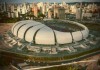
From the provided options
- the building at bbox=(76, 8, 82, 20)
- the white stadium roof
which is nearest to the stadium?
the white stadium roof

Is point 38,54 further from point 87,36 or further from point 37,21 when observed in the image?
point 87,36

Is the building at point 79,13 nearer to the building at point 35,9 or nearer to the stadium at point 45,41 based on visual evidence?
the stadium at point 45,41

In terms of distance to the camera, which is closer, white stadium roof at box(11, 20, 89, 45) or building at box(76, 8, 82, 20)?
white stadium roof at box(11, 20, 89, 45)

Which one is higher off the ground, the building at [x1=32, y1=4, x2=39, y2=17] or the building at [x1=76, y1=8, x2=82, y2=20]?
the building at [x1=32, y1=4, x2=39, y2=17]

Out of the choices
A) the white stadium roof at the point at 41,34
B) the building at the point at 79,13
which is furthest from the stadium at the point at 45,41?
the building at the point at 79,13

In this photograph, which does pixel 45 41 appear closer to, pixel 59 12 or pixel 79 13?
pixel 59 12

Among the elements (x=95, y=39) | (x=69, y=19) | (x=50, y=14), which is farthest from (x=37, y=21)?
(x=95, y=39)

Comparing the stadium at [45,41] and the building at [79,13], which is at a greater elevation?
the building at [79,13]

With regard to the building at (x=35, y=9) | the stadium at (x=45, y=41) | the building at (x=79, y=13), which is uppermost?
the building at (x=35, y=9)

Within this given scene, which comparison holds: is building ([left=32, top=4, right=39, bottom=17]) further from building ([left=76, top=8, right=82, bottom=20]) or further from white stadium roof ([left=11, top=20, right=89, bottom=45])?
building ([left=76, top=8, right=82, bottom=20])

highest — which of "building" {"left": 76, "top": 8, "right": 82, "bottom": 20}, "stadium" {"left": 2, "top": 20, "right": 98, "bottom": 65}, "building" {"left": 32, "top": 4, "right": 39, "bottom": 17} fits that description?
"building" {"left": 32, "top": 4, "right": 39, "bottom": 17}

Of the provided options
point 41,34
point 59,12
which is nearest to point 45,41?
point 41,34
